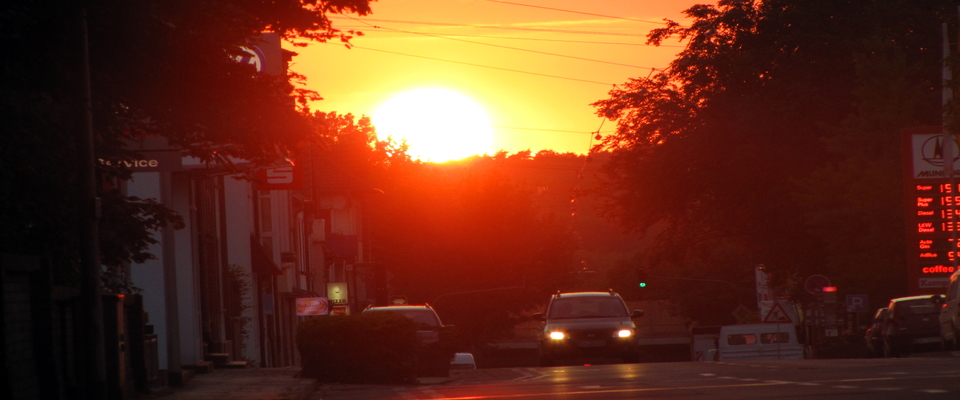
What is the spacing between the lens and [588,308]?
908 inches

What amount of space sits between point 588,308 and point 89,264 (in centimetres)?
1406

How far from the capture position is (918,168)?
85.8 ft

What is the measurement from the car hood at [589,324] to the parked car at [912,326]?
20.6 feet

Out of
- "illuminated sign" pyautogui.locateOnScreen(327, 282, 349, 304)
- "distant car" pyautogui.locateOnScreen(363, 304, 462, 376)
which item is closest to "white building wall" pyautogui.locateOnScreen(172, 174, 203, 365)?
"distant car" pyautogui.locateOnScreen(363, 304, 462, 376)

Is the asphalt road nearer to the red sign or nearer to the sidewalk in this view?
the sidewalk

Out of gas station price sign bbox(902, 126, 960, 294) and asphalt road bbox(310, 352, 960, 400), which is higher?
gas station price sign bbox(902, 126, 960, 294)

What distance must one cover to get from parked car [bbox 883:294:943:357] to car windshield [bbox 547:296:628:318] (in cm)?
616

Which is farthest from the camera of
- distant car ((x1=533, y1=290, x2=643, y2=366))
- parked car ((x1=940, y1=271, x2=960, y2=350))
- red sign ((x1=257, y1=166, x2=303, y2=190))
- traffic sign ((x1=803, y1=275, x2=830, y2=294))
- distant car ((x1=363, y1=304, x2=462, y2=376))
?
traffic sign ((x1=803, y1=275, x2=830, y2=294))

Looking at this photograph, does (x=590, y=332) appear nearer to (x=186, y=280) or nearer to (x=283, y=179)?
(x=186, y=280)

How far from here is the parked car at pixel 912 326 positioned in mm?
24703

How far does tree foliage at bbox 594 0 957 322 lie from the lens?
103 ft

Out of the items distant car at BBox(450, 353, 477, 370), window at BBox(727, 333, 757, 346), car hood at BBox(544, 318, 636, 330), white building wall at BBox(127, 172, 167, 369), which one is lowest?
distant car at BBox(450, 353, 477, 370)

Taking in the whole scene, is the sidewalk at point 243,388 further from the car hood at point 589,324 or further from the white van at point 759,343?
the white van at point 759,343

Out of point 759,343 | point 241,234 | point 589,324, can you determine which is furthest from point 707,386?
point 241,234
